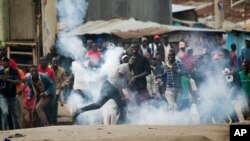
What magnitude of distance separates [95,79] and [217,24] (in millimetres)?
15361

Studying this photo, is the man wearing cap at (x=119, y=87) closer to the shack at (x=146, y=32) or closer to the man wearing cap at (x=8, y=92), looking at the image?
the man wearing cap at (x=8, y=92)

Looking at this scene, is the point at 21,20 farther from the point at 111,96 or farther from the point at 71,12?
the point at 111,96

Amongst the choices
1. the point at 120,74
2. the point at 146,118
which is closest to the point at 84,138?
the point at 120,74

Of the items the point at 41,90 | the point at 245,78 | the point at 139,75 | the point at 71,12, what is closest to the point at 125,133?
the point at 139,75

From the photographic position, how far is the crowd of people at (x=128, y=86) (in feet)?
43.5

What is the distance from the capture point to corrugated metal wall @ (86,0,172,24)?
23.9m

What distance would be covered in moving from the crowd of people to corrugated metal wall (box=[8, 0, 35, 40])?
460 centimetres

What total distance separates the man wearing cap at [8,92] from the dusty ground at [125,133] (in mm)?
1803

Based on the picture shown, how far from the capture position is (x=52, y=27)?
20031mm

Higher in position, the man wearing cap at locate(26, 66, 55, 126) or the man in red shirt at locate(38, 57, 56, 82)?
the man in red shirt at locate(38, 57, 56, 82)

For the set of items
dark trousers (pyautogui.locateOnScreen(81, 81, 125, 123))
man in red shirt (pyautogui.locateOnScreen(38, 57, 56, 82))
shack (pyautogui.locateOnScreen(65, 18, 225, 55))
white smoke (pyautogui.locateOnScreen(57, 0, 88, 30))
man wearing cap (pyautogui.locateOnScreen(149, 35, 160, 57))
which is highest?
white smoke (pyautogui.locateOnScreen(57, 0, 88, 30))

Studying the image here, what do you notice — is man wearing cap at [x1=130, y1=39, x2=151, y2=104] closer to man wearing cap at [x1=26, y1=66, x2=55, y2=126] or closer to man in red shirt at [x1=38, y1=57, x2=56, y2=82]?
man wearing cap at [x1=26, y1=66, x2=55, y2=126]

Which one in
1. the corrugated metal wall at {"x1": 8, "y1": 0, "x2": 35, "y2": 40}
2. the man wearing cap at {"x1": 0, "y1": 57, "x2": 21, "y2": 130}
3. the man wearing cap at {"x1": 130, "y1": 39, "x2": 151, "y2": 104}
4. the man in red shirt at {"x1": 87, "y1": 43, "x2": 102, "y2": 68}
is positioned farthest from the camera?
the corrugated metal wall at {"x1": 8, "y1": 0, "x2": 35, "y2": 40}

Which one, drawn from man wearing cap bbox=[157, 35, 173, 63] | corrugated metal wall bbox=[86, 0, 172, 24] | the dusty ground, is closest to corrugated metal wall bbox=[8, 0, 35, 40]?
corrugated metal wall bbox=[86, 0, 172, 24]
